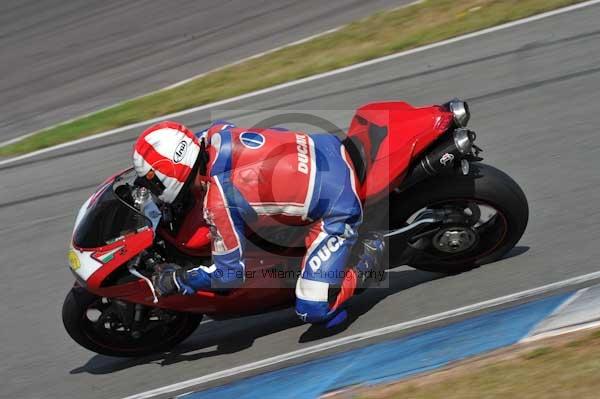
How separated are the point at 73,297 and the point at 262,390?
4.69 ft

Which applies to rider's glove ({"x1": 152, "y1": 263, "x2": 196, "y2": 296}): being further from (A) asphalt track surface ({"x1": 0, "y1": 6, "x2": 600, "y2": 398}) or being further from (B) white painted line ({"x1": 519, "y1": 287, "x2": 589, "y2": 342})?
(B) white painted line ({"x1": 519, "y1": 287, "x2": 589, "y2": 342})

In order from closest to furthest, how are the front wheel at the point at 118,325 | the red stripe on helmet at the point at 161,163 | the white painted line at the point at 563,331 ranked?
1. the white painted line at the point at 563,331
2. the red stripe on helmet at the point at 161,163
3. the front wheel at the point at 118,325

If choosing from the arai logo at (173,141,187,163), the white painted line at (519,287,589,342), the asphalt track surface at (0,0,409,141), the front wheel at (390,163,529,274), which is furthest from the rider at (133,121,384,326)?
the asphalt track surface at (0,0,409,141)

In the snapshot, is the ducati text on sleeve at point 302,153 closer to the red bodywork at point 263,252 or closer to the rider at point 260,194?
the rider at point 260,194

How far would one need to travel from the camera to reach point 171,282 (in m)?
5.16

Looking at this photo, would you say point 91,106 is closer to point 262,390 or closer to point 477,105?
point 477,105

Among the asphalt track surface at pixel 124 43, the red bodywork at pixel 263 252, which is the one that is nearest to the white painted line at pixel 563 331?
the red bodywork at pixel 263 252

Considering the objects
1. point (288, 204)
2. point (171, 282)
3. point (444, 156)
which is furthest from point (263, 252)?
point (444, 156)

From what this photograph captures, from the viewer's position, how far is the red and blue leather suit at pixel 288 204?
5.05 metres

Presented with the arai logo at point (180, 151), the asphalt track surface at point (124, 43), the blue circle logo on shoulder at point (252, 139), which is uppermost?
the asphalt track surface at point (124, 43)

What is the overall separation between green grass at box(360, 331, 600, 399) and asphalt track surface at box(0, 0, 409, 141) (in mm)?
7589

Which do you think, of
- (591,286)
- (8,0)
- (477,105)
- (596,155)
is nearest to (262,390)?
(591,286)

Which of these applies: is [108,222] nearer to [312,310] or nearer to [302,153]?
[302,153]

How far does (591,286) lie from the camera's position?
5102mm
